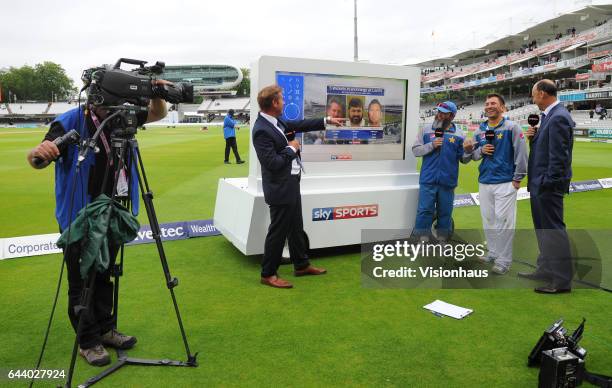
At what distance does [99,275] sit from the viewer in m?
3.36

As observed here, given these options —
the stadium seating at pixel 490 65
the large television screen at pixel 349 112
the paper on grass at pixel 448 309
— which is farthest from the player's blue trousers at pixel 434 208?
the stadium seating at pixel 490 65

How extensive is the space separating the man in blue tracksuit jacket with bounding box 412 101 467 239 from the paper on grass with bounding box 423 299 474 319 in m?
1.64

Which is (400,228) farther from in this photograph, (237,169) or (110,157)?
(237,169)

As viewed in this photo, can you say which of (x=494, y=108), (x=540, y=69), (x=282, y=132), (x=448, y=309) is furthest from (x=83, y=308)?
(x=540, y=69)

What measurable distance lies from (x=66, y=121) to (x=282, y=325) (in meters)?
2.25

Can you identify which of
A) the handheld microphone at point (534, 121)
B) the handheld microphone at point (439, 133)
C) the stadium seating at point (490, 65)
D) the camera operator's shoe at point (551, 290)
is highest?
the stadium seating at point (490, 65)

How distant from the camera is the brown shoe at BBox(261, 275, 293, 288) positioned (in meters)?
4.68

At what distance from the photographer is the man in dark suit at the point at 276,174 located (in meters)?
4.42

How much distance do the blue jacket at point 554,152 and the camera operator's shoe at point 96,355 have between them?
13.7 ft

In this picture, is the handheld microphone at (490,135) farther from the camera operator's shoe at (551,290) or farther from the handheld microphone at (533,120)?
the camera operator's shoe at (551,290)

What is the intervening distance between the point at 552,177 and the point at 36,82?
401 ft

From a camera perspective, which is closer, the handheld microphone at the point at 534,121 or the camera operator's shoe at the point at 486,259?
the handheld microphone at the point at 534,121

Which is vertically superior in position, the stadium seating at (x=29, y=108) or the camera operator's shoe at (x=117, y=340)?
the stadium seating at (x=29, y=108)

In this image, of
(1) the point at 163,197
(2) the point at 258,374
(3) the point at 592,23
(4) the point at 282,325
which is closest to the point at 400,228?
→ (4) the point at 282,325
